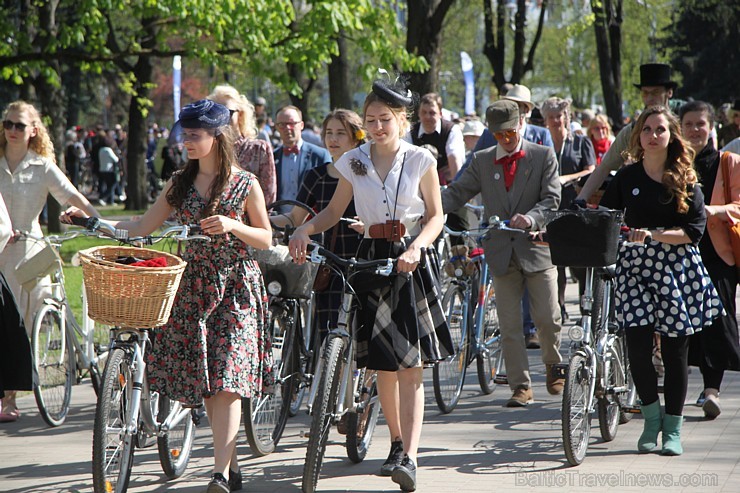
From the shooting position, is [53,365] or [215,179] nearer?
[215,179]

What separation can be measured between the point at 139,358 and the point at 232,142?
1.17 metres

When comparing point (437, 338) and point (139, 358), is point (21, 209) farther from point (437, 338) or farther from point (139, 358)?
point (437, 338)

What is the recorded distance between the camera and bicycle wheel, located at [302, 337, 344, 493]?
5.33m

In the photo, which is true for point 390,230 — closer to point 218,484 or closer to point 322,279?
point 322,279

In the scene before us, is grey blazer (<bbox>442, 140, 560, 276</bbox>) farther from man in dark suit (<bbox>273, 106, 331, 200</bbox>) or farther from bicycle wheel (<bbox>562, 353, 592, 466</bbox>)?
bicycle wheel (<bbox>562, 353, 592, 466</bbox>)

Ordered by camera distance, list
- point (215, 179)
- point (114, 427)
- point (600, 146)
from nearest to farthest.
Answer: point (114, 427)
point (215, 179)
point (600, 146)

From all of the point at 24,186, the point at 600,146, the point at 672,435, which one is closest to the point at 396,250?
the point at 672,435

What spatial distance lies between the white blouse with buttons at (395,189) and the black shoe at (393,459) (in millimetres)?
1115

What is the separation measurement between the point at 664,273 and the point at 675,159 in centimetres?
66

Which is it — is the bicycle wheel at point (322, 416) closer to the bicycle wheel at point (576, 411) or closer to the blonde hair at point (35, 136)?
the bicycle wheel at point (576, 411)

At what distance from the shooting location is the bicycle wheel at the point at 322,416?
17.5 ft

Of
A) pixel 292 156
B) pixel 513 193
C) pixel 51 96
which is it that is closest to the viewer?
pixel 513 193

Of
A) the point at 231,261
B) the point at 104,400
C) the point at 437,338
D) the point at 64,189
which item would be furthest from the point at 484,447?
the point at 64,189

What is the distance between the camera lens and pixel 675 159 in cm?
648
